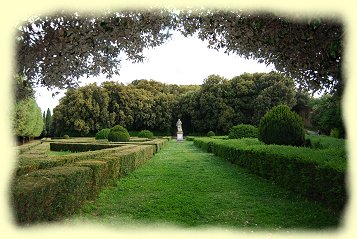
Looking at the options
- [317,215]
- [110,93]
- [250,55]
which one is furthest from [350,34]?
[110,93]

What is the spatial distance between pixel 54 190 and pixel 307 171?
5279mm

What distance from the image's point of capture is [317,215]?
604cm

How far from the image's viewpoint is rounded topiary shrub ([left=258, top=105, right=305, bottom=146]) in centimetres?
1462

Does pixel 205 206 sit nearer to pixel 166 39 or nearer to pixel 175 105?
pixel 166 39

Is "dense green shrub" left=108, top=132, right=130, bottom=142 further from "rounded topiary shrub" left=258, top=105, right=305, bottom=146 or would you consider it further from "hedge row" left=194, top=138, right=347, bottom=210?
"hedge row" left=194, top=138, right=347, bottom=210

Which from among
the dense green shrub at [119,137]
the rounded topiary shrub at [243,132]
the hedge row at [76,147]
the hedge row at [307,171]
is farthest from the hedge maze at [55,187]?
the dense green shrub at [119,137]

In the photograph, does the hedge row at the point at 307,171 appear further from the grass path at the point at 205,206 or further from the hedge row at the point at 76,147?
the hedge row at the point at 76,147

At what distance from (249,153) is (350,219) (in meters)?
7.06

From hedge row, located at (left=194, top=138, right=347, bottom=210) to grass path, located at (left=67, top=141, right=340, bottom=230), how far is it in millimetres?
249

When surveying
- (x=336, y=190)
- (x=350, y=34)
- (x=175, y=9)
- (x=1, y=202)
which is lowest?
(x=336, y=190)

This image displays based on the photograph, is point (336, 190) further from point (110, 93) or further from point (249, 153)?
point (110, 93)

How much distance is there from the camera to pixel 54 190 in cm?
499

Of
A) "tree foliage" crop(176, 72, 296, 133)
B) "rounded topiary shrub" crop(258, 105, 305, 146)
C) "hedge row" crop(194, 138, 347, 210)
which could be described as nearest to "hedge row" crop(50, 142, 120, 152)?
"rounded topiary shrub" crop(258, 105, 305, 146)

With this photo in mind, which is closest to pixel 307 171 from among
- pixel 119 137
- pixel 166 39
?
pixel 166 39
